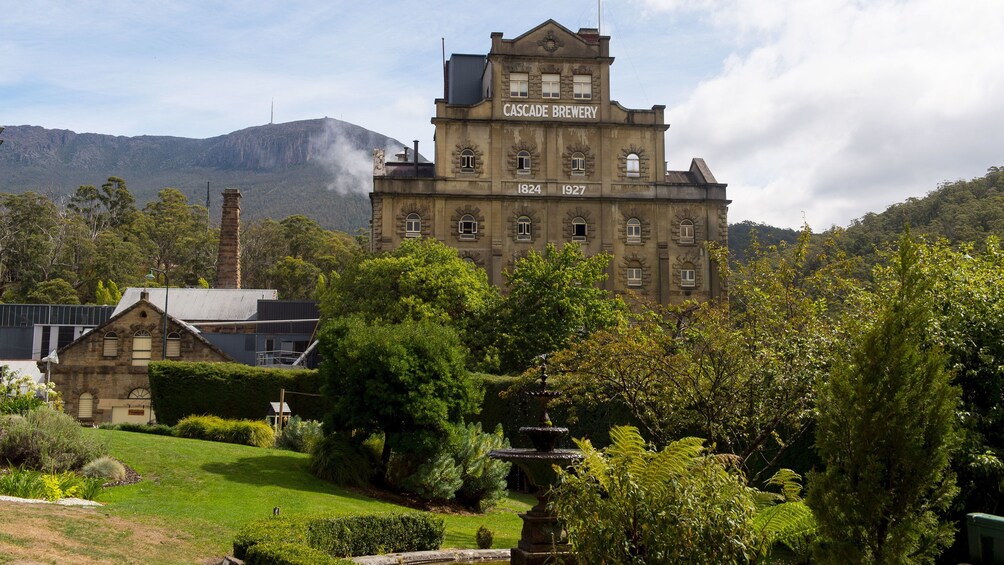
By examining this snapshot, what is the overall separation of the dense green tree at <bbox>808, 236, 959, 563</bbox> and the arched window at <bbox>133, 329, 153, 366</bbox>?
137 ft

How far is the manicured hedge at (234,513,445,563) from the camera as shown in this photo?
47.0 ft

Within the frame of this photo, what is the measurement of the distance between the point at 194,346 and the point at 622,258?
2508 centimetres

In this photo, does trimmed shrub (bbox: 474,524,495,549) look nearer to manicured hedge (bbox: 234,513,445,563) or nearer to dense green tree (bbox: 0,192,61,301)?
manicured hedge (bbox: 234,513,445,563)

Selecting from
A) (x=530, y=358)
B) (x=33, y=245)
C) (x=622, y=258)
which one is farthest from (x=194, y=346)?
(x=33, y=245)

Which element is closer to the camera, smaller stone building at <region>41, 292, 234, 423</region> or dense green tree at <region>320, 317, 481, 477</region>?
dense green tree at <region>320, 317, 481, 477</region>

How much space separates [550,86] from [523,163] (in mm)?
5036

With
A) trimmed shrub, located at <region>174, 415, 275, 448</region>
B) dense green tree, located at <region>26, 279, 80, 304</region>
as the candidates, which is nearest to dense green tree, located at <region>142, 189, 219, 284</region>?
dense green tree, located at <region>26, 279, 80, 304</region>

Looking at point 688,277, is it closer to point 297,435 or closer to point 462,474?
point 297,435

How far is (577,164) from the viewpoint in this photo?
53.8m

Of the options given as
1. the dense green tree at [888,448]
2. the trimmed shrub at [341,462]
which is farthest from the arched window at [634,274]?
the dense green tree at [888,448]

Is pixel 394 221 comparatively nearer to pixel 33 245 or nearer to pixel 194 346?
pixel 194 346

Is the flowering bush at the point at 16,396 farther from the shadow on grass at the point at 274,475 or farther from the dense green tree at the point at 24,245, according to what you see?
the dense green tree at the point at 24,245

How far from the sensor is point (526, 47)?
54.0 m

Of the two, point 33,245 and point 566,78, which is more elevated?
point 566,78
